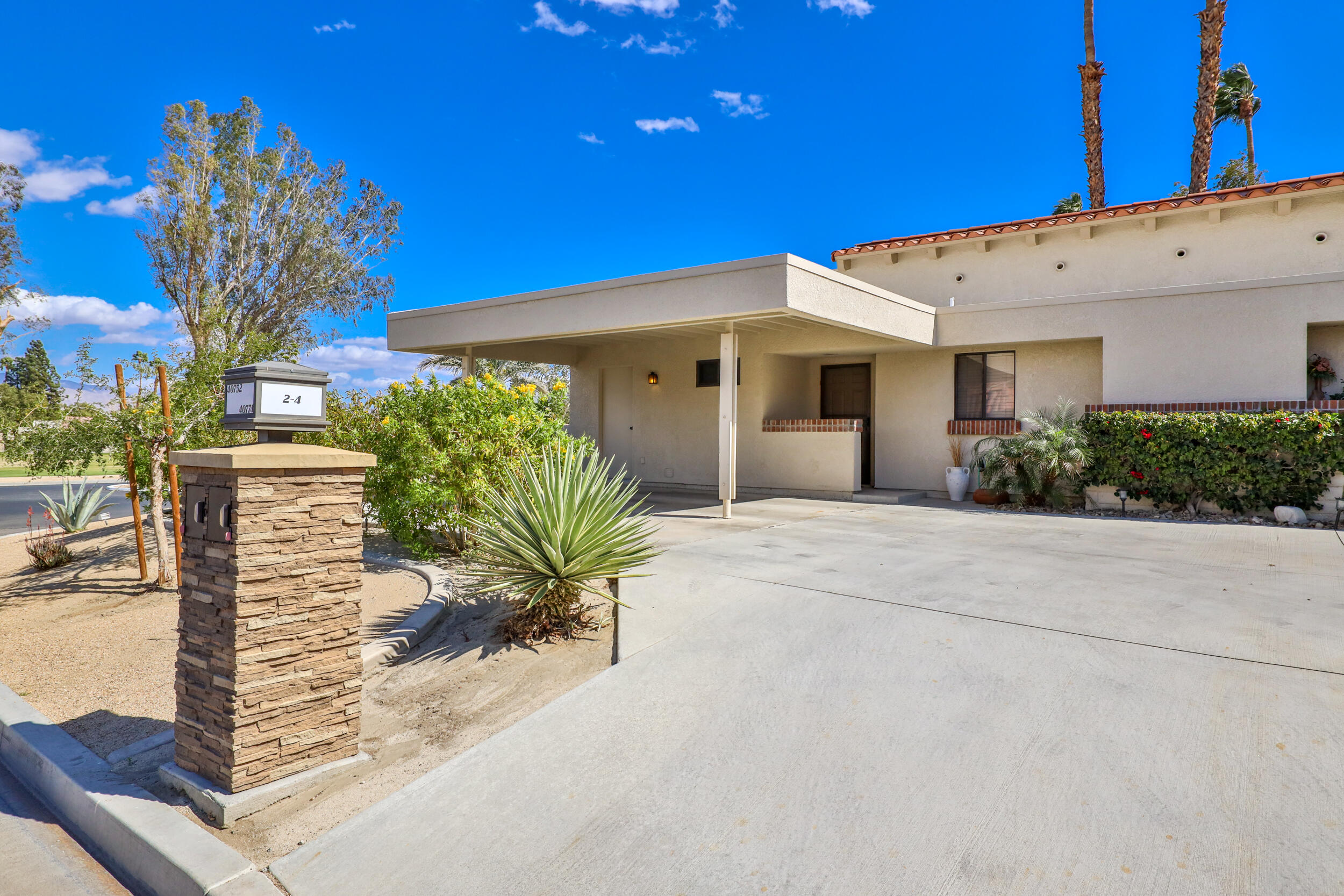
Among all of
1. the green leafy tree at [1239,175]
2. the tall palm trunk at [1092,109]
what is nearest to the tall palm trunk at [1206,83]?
the tall palm trunk at [1092,109]

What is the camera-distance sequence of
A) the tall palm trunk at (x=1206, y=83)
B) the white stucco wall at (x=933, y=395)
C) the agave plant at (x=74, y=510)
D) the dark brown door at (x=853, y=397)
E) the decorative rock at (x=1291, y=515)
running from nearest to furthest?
the decorative rock at (x=1291, y=515) < the white stucco wall at (x=933, y=395) < the agave plant at (x=74, y=510) < the dark brown door at (x=853, y=397) < the tall palm trunk at (x=1206, y=83)

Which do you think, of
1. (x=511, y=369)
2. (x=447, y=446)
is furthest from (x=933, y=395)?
(x=511, y=369)

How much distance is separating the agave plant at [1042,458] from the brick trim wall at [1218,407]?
52cm

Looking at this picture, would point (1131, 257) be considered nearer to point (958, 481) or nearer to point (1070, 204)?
point (958, 481)

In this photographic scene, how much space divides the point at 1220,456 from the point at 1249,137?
2732 centimetres

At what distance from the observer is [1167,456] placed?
10242 mm

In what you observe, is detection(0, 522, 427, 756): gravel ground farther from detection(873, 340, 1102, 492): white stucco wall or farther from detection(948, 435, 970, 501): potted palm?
detection(873, 340, 1102, 492): white stucco wall

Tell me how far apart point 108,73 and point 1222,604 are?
104ft

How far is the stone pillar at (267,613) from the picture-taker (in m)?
3.19

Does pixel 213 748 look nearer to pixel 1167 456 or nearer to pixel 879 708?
pixel 879 708

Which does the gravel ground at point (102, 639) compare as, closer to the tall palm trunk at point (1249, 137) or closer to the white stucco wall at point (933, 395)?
the white stucco wall at point (933, 395)

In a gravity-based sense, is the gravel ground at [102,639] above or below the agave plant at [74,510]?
below

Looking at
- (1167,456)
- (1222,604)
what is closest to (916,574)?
(1222,604)

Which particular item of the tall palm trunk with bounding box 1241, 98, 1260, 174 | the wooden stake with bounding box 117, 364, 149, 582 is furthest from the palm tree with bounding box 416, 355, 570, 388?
the tall palm trunk with bounding box 1241, 98, 1260, 174
